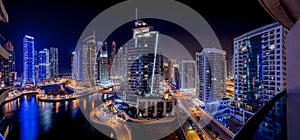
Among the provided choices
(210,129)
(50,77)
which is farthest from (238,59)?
(50,77)

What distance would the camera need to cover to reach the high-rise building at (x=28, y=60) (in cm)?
1727

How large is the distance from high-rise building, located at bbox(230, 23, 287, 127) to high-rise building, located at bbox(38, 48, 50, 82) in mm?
20196

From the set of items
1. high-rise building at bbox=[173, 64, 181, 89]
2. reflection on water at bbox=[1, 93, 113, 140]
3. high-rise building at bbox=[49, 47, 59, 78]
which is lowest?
reflection on water at bbox=[1, 93, 113, 140]

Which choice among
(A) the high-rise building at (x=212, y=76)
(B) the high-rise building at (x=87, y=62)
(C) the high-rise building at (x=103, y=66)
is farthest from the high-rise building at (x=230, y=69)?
(B) the high-rise building at (x=87, y=62)

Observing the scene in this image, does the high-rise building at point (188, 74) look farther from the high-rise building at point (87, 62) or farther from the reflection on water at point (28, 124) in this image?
the high-rise building at point (87, 62)

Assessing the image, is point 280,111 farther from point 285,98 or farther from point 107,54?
point 107,54

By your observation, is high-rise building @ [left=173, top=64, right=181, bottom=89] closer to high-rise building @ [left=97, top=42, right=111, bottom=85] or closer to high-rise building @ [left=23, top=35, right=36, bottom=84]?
high-rise building @ [left=97, top=42, right=111, bottom=85]

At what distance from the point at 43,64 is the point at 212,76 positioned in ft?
62.8

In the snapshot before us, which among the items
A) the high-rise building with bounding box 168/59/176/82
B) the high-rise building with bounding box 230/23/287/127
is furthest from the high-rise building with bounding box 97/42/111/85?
the high-rise building with bounding box 230/23/287/127

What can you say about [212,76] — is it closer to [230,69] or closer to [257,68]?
[257,68]

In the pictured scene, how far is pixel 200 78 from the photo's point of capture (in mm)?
8977

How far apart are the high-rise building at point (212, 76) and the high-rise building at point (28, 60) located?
16.6 metres

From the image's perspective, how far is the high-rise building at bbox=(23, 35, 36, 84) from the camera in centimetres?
1727

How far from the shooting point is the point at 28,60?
18.0m
